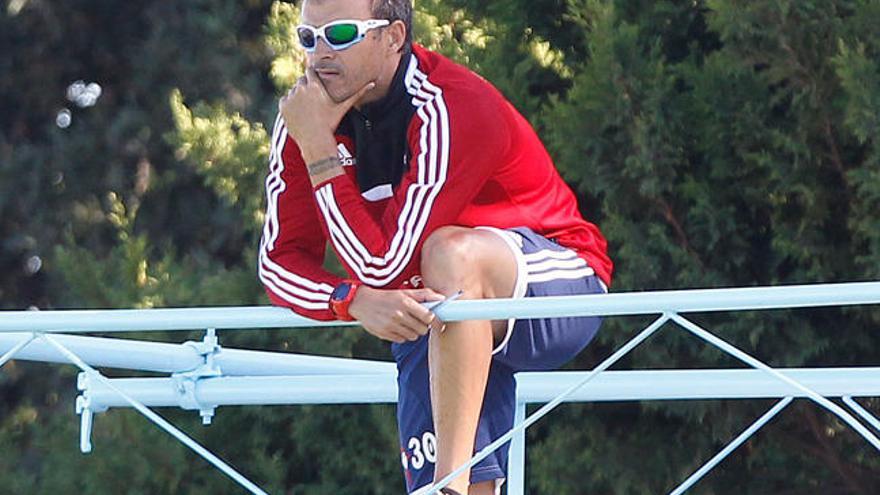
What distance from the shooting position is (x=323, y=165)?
309cm

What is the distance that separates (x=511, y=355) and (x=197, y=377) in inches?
24.3

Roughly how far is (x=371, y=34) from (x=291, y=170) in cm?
31

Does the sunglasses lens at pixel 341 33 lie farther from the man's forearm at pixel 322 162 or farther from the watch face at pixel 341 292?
the watch face at pixel 341 292

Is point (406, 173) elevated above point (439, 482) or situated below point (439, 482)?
above

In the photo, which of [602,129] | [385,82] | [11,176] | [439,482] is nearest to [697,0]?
[602,129]

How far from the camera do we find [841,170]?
15.1ft

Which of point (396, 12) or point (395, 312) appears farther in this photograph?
point (396, 12)

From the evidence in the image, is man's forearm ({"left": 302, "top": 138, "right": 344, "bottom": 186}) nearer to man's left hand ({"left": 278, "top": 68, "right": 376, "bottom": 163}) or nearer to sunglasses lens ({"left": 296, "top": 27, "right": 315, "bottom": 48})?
man's left hand ({"left": 278, "top": 68, "right": 376, "bottom": 163})

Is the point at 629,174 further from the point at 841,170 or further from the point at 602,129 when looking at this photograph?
the point at 841,170

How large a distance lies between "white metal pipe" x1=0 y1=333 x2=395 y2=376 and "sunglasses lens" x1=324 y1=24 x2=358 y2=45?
66cm

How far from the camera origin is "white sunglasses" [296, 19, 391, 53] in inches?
123

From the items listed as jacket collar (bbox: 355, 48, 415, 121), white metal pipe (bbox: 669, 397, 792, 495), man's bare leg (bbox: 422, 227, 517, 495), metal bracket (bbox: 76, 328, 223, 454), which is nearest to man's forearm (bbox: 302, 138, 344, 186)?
jacket collar (bbox: 355, 48, 415, 121)

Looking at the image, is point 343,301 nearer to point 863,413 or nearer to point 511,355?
point 511,355

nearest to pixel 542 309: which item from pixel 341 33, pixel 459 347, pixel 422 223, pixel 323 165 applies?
pixel 459 347
